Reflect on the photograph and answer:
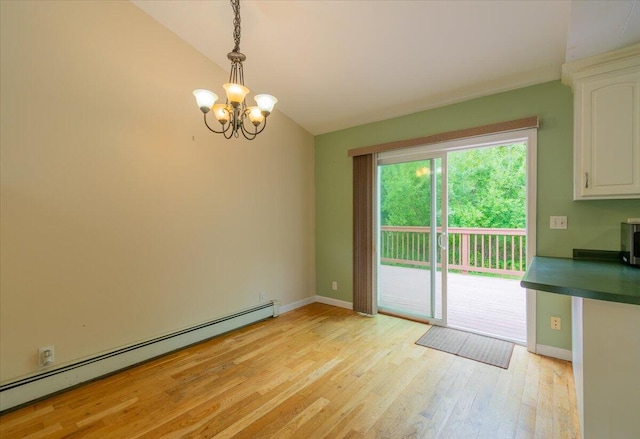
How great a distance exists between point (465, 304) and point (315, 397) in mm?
2803

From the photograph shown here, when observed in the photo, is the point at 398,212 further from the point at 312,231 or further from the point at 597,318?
the point at 597,318

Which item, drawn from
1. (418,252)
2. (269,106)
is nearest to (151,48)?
(269,106)

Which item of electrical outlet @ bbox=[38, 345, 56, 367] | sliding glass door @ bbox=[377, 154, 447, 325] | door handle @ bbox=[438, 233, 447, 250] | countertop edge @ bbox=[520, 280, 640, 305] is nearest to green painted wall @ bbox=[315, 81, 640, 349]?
sliding glass door @ bbox=[377, 154, 447, 325]

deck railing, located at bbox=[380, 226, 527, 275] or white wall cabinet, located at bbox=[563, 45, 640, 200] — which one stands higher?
white wall cabinet, located at bbox=[563, 45, 640, 200]

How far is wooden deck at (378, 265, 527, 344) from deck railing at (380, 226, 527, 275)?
7.8 inches

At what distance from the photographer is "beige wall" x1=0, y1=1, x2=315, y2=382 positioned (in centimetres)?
195

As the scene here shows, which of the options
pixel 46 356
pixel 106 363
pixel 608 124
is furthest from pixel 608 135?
pixel 46 356

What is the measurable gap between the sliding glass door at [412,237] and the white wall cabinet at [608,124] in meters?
1.23

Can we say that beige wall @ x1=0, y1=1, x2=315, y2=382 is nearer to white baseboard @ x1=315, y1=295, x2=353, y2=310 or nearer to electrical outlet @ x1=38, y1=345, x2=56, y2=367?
electrical outlet @ x1=38, y1=345, x2=56, y2=367

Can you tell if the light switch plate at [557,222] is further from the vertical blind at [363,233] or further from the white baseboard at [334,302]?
the white baseboard at [334,302]

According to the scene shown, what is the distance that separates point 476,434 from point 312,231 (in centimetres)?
300

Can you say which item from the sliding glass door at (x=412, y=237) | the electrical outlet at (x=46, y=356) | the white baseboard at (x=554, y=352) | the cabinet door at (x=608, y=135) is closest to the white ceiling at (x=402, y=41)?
the cabinet door at (x=608, y=135)

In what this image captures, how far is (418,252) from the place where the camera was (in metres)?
3.42

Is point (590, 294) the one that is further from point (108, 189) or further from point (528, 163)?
point (108, 189)
